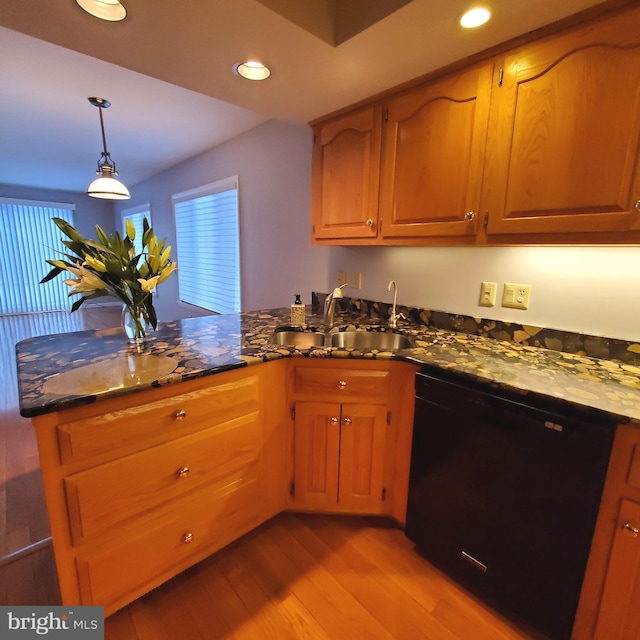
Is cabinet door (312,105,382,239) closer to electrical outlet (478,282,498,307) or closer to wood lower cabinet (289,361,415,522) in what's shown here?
electrical outlet (478,282,498,307)

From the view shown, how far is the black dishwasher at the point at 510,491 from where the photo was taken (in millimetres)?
998

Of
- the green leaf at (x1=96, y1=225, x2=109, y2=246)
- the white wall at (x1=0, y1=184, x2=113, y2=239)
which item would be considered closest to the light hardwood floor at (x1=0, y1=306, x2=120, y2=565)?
the green leaf at (x1=96, y1=225, x2=109, y2=246)

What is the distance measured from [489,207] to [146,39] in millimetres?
1487

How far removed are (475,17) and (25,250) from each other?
826cm

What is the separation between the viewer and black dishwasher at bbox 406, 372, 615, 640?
100 centimetres

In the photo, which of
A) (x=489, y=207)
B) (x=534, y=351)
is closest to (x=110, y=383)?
(x=489, y=207)

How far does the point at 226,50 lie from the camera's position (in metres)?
1.33

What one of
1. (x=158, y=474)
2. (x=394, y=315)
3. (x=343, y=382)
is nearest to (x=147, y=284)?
(x=158, y=474)

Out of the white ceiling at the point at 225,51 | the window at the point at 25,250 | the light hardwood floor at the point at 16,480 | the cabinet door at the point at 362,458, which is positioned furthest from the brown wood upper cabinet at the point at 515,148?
the window at the point at 25,250

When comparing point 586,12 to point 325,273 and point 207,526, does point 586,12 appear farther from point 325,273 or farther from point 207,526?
point 207,526

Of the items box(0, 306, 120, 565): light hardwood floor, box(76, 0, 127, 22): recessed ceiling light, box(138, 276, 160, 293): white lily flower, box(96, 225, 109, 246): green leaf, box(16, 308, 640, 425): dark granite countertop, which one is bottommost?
box(0, 306, 120, 565): light hardwood floor

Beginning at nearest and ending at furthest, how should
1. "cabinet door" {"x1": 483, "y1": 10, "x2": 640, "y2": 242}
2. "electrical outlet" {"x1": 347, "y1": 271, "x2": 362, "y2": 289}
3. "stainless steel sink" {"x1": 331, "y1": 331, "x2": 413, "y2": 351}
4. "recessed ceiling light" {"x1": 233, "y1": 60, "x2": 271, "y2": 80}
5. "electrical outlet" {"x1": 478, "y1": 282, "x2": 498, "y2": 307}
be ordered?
"cabinet door" {"x1": 483, "y1": 10, "x2": 640, "y2": 242} → "recessed ceiling light" {"x1": 233, "y1": 60, "x2": 271, "y2": 80} → "electrical outlet" {"x1": 478, "y1": 282, "x2": 498, "y2": 307} → "stainless steel sink" {"x1": 331, "y1": 331, "x2": 413, "y2": 351} → "electrical outlet" {"x1": 347, "y1": 271, "x2": 362, "y2": 289}

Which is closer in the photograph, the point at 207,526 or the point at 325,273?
the point at 207,526

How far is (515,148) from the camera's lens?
1.26 metres
